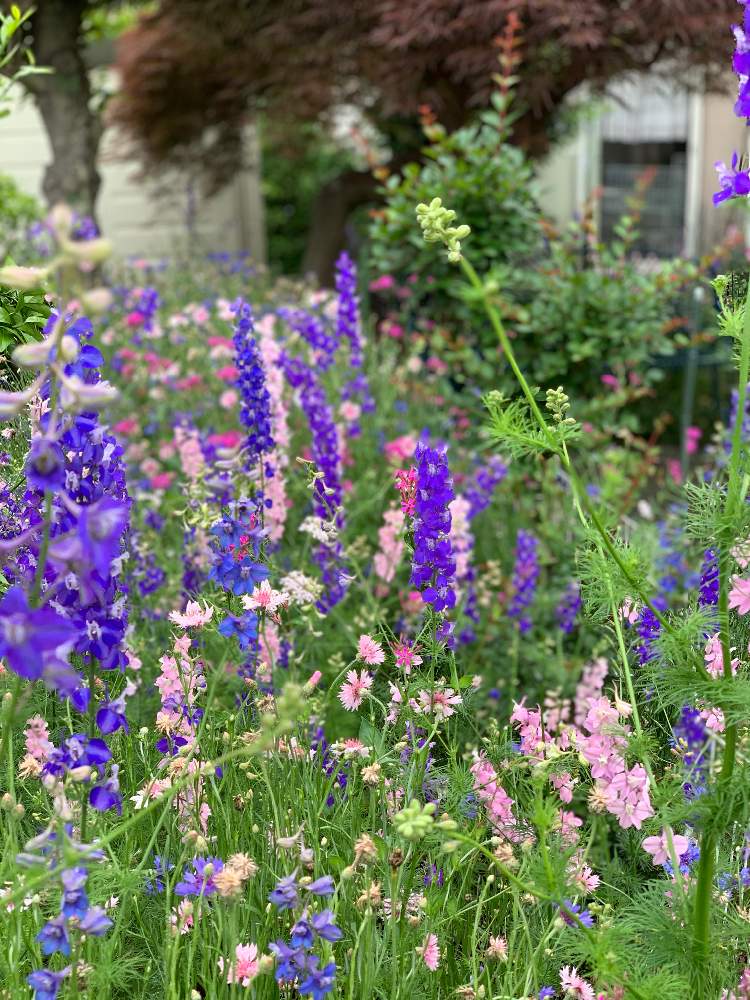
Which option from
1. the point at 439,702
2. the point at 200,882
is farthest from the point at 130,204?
the point at 200,882

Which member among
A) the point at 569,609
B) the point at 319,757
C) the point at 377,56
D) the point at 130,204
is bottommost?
the point at 569,609

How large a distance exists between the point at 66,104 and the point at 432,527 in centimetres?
722

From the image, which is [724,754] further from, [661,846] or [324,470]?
[324,470]

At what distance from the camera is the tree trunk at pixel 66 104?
25.4ft

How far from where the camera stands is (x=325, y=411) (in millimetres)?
3014

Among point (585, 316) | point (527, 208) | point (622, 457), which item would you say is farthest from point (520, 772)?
point (527, 208)

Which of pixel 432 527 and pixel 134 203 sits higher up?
pixel 134 203

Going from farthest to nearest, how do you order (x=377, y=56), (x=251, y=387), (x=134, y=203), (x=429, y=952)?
(x=134, y=203) → (x=377, y=56) → (x=251, y=387) → (x=429, y=952)

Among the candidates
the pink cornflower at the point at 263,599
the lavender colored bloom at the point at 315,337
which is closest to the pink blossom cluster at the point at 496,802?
the pink cornflower at the point at 263,599

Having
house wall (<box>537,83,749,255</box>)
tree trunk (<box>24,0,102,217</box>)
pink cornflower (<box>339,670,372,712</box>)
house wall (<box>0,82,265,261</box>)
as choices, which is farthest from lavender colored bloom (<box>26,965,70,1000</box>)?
house wall (<box>0,82,265,261</box>)

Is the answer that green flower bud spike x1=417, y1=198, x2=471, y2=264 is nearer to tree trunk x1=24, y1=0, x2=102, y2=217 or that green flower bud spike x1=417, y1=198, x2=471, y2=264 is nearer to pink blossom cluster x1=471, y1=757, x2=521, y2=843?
pink blossom cluster x1=471, y1=757, x2=521, y2=843

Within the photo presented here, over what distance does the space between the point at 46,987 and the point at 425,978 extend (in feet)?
2.17

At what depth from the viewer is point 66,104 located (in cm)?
792

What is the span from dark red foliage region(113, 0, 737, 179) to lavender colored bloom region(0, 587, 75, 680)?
6.02 metres
